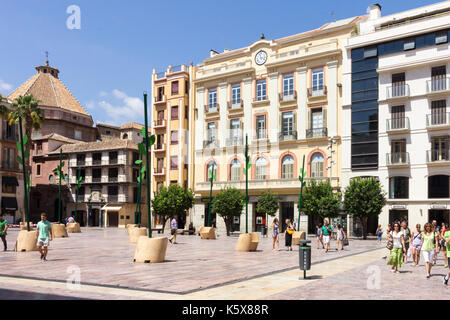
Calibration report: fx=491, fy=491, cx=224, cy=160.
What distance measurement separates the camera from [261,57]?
5016 cm

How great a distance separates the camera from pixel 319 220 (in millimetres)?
44312

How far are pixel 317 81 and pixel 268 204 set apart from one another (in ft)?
41.0

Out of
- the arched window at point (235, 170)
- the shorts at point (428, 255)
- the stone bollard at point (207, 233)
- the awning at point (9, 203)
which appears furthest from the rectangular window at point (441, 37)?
the awning at point (9, 203)

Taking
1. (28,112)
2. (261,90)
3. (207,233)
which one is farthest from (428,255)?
(28,112)

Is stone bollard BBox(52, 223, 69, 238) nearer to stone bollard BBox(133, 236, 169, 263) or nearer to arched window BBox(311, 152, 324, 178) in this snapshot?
stone bollard BBox(133, 236, 169, 263)

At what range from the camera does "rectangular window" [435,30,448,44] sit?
3934 centimetres

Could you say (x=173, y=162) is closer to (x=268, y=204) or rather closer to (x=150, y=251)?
(x=268, y=204)

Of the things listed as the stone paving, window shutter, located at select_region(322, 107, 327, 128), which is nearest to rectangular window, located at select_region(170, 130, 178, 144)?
window shutter, located at select_region(322, 107, 327, 128)

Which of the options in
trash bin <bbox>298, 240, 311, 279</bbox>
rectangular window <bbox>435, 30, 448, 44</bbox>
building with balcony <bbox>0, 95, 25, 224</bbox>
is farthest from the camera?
building with balcony <bbox>0, 95, 25, 224</bbox>

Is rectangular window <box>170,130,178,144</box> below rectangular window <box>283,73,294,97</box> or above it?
below

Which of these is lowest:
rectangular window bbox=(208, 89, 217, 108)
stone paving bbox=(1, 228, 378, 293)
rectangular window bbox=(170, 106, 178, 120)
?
stone paving bbox=(1, 228, 378, 293)

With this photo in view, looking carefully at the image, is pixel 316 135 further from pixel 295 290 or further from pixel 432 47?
pixel 295 290

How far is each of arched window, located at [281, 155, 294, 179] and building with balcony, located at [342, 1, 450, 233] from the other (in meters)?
5.31

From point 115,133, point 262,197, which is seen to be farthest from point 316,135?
point 115,133
